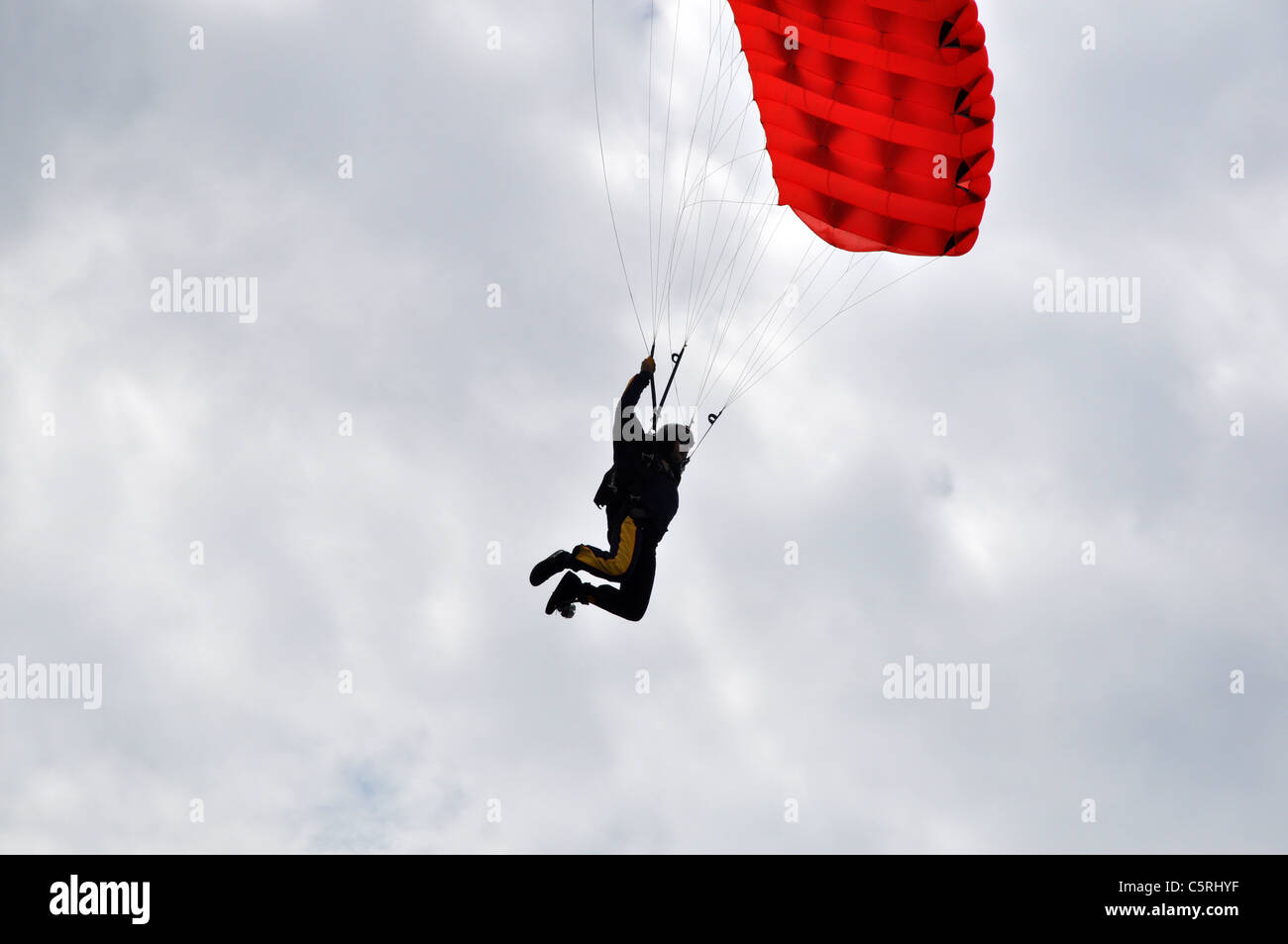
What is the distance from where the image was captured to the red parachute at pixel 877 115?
1582 cm

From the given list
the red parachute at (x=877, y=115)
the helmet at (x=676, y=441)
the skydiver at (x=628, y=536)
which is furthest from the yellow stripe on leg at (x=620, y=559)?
the red parachute at (x=877, y=115)

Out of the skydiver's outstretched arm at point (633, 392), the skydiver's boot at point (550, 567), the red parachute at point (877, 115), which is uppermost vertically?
the red parachute at point (877, 115)

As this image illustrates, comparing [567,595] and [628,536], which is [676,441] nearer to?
[628,536]

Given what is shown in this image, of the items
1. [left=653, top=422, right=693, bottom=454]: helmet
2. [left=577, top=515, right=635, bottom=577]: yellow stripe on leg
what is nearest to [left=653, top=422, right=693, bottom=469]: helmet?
[left=653, top=422, right=693, bottom=454]: helmet

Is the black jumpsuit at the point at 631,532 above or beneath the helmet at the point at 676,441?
beneath

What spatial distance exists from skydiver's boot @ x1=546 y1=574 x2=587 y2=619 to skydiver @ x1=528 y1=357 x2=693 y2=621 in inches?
0.4

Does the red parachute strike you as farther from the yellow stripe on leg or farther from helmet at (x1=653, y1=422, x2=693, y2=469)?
the yellow stripe on leg

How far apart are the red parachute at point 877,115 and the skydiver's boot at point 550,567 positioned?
5.39 m

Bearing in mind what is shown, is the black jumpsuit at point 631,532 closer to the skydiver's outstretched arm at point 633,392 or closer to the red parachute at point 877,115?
the skydiver's outstretched arm at point 633,392

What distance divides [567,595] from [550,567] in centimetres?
39

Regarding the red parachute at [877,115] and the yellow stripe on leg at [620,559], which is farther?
the red parachute at [877,115]
